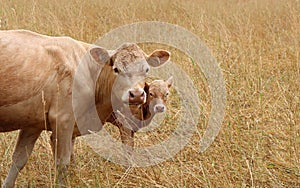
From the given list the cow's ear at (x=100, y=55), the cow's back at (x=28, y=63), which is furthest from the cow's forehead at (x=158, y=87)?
the cow's back at (x=28, y=63)

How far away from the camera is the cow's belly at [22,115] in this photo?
11.7 ft

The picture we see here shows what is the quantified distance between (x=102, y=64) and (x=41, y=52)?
0.53 meters

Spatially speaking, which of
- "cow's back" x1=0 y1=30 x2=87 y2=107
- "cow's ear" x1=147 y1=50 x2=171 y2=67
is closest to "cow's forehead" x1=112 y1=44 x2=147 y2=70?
"cow's ear" x1=147 y1=50 x2=171 y2=67

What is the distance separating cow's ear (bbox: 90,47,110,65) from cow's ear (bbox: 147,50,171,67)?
39 cm

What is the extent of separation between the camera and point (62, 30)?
23.6ft

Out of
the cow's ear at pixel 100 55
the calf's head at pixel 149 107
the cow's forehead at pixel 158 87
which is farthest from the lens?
the cow's forehead at pixel 158 87

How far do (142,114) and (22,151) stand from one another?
3.39 ft

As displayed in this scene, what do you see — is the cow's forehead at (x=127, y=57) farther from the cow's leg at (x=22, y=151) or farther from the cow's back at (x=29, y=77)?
the cow's leg at (x=22, y=151)

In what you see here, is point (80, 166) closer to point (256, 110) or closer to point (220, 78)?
point (256, 110)

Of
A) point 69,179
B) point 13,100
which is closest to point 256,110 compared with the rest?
point 69,179

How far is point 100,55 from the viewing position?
3996mm

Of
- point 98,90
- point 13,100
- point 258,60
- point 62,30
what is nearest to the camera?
point 13,100

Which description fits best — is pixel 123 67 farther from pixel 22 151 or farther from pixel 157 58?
pixel 22 151

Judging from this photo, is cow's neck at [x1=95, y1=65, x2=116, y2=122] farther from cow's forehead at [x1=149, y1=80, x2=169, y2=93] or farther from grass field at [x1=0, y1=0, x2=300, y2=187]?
cow's forehead at [x1=149, y1=80, x2=169, y2=93]
